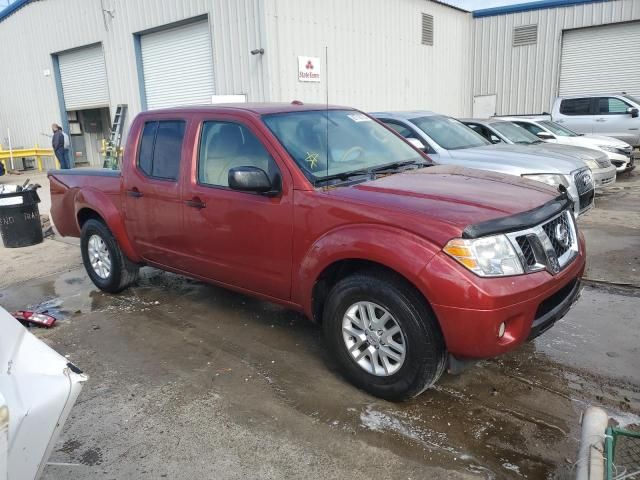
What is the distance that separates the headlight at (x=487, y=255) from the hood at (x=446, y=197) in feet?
0.23

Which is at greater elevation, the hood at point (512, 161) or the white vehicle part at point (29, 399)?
the hood at point (512, 161)

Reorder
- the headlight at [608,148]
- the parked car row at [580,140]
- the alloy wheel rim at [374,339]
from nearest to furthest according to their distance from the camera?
1. the alloy wheel rim at [374,339]
2. the parked car row at [580,140]
3. the headlight at [608,148]

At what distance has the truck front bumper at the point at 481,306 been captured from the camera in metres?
2.78

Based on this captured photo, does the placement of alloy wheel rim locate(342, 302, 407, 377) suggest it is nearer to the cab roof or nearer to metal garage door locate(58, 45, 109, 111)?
the cab roof

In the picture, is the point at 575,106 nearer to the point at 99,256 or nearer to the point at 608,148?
the point at 608,148

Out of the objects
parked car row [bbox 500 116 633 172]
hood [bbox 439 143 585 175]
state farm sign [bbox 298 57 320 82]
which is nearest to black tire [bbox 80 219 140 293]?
hood [bbox 439 143 585 175]

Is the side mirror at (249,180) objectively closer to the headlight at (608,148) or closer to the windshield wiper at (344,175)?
the windshield wiper at (344,175)

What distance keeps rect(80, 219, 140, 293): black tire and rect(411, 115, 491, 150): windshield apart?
14.6 ft

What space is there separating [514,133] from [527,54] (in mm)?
11692

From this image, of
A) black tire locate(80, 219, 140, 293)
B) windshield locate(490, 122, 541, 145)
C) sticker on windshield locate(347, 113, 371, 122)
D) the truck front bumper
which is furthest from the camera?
windshield locate(490, 122, 541, 145)

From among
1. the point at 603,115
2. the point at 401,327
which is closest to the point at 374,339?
the point at 401,327

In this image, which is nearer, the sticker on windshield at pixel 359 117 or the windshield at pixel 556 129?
the sticker on windshield at pixel 359 117

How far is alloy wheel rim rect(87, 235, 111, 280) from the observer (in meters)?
5.51

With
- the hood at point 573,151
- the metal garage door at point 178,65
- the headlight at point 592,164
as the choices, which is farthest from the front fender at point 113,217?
the metal garage door at point 178,65
